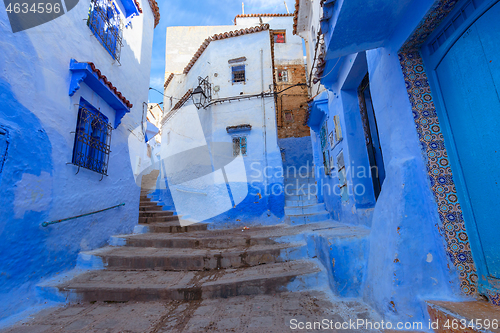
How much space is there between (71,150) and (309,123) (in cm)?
643

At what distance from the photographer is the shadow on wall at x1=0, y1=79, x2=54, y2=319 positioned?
296 centimetres

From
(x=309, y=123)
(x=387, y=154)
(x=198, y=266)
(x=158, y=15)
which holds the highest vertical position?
(x=158, y=15)

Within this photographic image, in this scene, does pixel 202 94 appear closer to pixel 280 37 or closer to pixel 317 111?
pixel 317 111

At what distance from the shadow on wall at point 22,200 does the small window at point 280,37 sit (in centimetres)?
1470

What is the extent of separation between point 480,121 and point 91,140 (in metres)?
5.86

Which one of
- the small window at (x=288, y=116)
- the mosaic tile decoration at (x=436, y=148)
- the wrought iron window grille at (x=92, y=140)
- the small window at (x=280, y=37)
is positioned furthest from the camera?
the small window at (x=280, y=37)

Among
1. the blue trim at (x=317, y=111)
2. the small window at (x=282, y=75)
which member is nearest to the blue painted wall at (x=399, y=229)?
the blue trim at (x=317, y=111)

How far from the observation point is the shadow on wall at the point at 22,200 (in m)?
2.96

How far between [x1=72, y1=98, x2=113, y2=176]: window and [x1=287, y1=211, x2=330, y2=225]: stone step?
5.18 m

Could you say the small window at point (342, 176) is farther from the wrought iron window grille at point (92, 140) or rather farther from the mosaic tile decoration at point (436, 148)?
the wrought iron window grille at point (92, 140)

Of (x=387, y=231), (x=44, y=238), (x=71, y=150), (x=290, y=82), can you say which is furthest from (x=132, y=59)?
(x=290, y=82)

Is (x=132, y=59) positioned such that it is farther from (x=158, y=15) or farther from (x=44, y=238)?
(x=44, y=238)

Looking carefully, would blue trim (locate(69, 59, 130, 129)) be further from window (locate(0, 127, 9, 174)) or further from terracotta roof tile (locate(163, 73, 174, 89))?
terracotta roof tile (locate(163, 73, 174, 89))

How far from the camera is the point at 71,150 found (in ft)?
13.8
